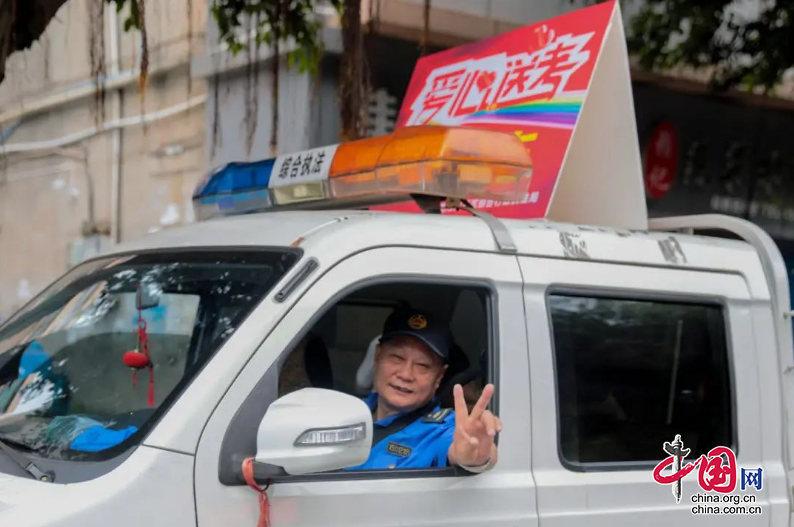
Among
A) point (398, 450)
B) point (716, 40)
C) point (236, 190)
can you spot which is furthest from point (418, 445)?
point (716, 40)

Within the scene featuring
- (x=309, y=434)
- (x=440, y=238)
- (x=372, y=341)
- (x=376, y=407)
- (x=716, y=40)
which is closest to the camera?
(x=309, y=434)

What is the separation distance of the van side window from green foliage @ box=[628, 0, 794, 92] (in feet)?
17.0

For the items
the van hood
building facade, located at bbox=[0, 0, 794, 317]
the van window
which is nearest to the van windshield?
the van hood

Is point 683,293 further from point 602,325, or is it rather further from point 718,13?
point 718,13

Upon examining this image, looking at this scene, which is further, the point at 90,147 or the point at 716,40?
the point at 90,147

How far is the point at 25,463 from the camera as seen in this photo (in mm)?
2135

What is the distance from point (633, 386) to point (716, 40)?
5.98 m

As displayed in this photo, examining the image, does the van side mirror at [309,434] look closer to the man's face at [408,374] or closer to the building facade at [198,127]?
the man's face at [408,374]

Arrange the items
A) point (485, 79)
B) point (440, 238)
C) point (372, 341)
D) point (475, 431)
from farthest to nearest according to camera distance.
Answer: point (485, 79), point (372, 341), point (440, 238), point (475, 431)

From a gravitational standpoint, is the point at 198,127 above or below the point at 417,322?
above

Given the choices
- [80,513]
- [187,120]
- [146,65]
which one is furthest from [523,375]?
[187,120]

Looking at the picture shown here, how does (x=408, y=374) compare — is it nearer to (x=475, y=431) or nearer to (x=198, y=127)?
(x=475, y=431)

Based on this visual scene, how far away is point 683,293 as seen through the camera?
290cm

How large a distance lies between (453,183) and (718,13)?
603 centimetres
